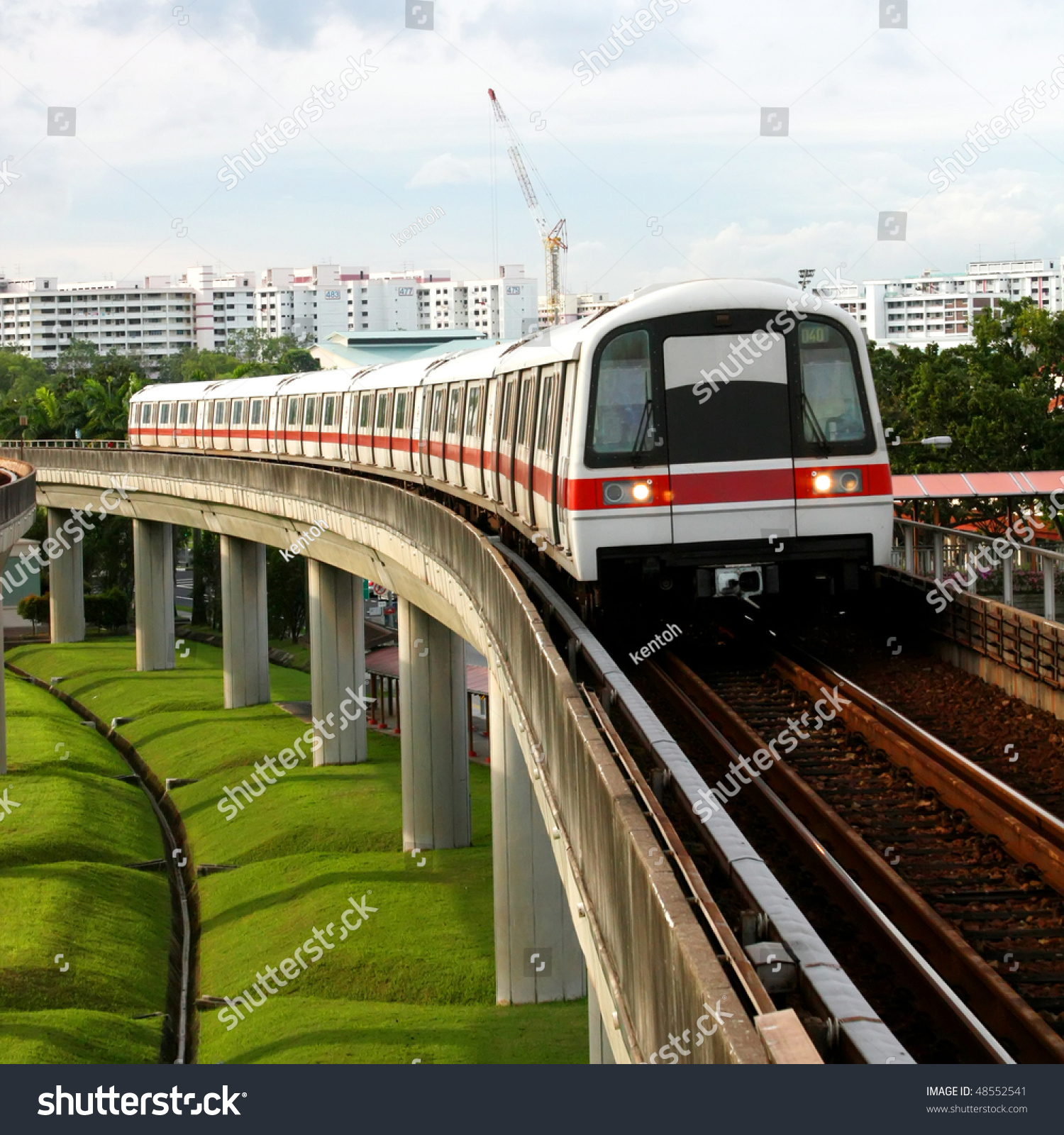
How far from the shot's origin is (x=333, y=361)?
128375 millimetres

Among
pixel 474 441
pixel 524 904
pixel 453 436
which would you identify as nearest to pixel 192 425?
pixel 453 436

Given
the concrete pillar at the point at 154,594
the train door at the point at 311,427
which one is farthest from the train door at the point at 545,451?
the concrete pillar at the point at 154,594

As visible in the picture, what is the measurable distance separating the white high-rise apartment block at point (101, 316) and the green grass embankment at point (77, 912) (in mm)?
152569

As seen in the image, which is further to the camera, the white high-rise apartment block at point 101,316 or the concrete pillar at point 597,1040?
the white high-rise apartment block at point 101,316

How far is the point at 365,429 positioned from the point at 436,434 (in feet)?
23.6

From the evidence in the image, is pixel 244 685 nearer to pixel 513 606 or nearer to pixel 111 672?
pixel 111 672

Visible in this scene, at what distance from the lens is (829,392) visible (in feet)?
41.9

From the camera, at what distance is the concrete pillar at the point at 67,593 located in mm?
52719
